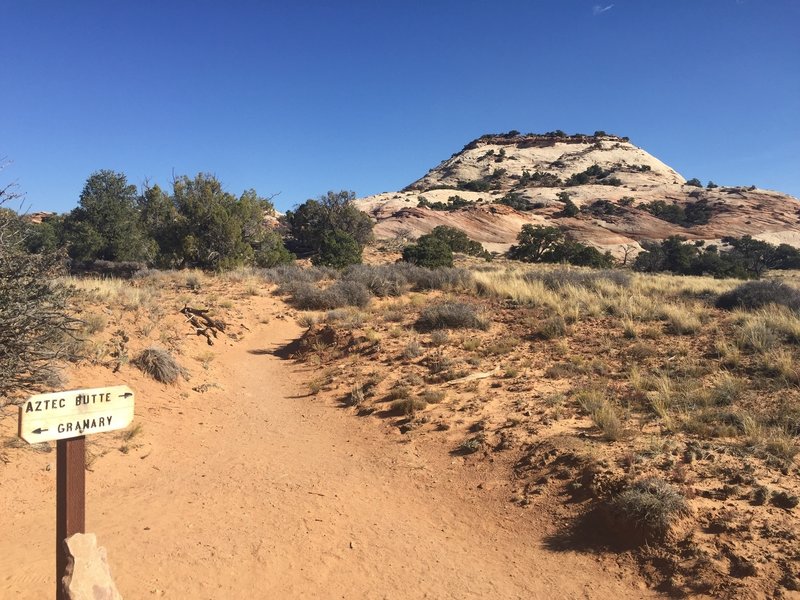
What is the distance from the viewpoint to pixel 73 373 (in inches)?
326

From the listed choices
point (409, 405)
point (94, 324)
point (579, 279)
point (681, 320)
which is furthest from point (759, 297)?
point (94, 324)

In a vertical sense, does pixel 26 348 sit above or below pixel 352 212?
A: below

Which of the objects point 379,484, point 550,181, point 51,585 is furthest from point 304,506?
point 550,181

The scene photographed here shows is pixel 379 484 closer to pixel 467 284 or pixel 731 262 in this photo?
pixel 467 284

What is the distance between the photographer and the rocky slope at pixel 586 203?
189 ft

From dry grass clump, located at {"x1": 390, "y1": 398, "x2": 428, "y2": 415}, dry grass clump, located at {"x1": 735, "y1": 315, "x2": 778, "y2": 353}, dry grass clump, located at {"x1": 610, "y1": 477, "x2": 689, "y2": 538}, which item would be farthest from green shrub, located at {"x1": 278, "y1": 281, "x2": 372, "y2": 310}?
dry grass clump, located at {"x1": 610, "y1": 477, "x2": 689, "y2": 538}

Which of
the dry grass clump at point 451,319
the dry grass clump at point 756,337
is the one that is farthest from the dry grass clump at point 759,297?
the dry grass clump at point 451,319

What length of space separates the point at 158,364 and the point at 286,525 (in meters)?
5.66

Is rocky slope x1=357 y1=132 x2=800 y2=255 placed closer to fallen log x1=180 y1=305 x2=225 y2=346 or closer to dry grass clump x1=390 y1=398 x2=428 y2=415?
fallen log x1=180 y1=305 x2=225 y2=346

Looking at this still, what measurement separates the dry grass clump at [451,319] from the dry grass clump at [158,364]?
612cm

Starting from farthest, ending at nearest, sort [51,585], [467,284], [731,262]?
[731,262]
[467,284]
[51,585]

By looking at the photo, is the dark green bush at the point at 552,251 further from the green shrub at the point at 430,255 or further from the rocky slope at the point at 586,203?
the green shrub at the point at 430,255

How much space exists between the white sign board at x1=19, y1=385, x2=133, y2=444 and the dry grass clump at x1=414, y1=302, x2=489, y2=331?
10.1m

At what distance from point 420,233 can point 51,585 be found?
52.3 m
